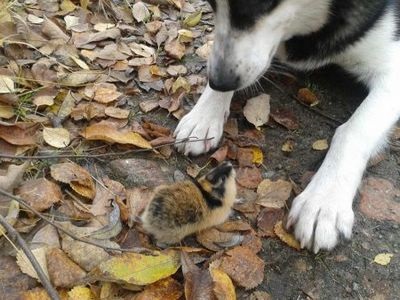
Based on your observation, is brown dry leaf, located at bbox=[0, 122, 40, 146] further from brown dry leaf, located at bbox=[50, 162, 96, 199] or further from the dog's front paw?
the dog's front paw

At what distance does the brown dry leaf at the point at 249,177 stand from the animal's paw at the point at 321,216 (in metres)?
0.16

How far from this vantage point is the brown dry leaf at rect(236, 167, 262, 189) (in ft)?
5.51

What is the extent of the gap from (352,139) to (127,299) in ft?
2.80

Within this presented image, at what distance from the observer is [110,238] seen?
56.4 inches

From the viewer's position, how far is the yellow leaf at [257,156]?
69.4 inches

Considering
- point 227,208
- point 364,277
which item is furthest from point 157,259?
point 364,277

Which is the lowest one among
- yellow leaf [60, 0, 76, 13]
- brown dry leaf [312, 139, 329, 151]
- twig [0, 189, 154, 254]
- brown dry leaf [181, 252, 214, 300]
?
yellow leaf [60, 0, 76, 13]

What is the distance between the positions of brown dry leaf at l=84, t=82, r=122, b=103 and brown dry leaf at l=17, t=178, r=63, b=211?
47 centimetres

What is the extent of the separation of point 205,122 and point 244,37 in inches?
12.7

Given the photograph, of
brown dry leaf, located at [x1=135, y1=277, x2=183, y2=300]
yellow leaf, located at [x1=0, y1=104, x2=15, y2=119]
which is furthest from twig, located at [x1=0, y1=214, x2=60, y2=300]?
yellow leaf, located at [x1=0, y1=104, x2=15, y2=119]

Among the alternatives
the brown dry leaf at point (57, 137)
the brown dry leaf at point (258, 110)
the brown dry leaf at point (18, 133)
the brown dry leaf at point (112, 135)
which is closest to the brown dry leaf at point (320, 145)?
the brown dry leaf at point (258, 110)

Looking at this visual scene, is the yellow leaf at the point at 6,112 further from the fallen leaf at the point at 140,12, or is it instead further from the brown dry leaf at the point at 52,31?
the fallen leaf at the point at 140,12

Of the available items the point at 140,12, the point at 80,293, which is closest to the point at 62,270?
the point at 80,293

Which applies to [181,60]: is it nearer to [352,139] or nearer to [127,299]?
[352,139]
